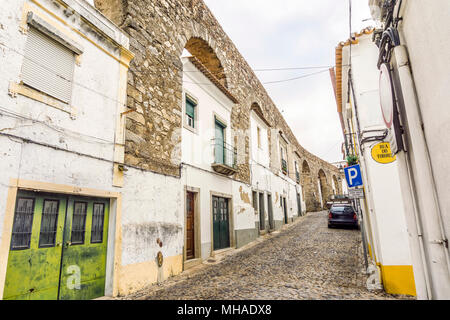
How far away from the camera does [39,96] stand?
4211 mm

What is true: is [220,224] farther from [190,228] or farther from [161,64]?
[161,64]

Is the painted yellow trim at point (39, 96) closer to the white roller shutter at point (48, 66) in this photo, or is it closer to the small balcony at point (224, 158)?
the white roller shutter at point (48, 66)

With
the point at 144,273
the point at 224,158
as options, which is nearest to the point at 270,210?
the point at 224,158

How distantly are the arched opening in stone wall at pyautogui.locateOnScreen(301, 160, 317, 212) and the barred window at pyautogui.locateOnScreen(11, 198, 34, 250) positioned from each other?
84.5ft

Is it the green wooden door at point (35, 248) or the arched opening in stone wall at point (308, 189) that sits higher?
the arched opening in stone wall at point (308, 189)

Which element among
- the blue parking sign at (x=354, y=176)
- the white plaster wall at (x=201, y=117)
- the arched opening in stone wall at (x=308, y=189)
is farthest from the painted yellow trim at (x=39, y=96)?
the arched opening in stone wall at (x=308, y=189)

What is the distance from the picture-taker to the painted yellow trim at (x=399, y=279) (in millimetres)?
4609

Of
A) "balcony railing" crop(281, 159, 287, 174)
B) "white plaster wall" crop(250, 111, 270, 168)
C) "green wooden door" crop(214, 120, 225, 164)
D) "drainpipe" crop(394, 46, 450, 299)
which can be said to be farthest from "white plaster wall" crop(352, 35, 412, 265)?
"balcony railing" crop(281, 159, 287, 174)

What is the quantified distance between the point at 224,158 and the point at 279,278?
5309mm

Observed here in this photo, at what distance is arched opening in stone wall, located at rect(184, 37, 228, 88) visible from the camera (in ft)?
33.8

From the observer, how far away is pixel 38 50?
14.4 feet

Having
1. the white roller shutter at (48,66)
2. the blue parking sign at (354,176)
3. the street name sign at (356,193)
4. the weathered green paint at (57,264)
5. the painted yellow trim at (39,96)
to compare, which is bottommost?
the weathered green paint at (57,264)

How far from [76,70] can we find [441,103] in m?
5.44

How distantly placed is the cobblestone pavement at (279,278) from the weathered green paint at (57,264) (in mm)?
898
